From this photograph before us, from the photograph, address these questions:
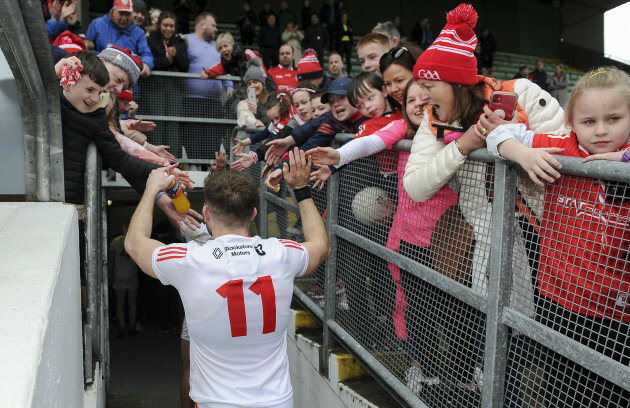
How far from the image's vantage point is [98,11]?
823 inches

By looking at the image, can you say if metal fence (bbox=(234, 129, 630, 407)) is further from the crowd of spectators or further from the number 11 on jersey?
the number 11 on jersey

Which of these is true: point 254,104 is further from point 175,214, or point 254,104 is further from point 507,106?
point 507,106

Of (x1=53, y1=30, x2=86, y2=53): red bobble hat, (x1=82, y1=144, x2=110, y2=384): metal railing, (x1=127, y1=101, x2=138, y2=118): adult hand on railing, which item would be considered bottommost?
(x1=82, y1=144, x2=110, y2=384): metal railing

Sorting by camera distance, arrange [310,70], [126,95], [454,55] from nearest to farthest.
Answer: [454,55]
[126,95]
[310,70]

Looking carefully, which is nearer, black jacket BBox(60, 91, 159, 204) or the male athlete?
the male athlete

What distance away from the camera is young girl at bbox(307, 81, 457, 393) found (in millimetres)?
2668

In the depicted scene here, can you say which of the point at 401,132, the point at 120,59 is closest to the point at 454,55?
the point at 401,132

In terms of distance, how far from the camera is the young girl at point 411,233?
8.75 ft

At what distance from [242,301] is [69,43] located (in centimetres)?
395

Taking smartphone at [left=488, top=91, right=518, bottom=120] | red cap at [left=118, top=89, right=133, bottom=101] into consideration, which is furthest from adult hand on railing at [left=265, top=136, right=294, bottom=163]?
smartphone at [left=488, top=91, right=518, bottom=120]

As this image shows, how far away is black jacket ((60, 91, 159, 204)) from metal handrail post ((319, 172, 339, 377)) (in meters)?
1.26

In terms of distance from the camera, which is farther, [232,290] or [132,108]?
[132,108]

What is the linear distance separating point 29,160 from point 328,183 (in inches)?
72.5

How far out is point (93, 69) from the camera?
3.55 metres
